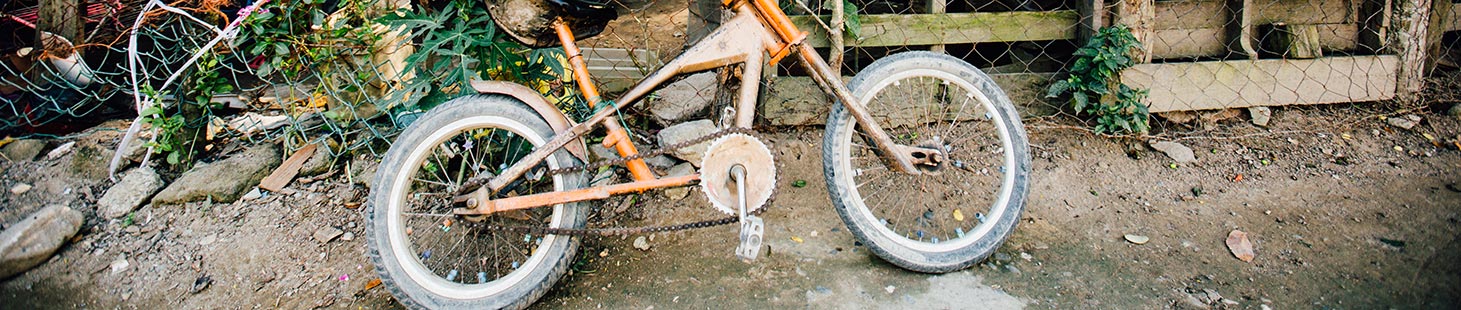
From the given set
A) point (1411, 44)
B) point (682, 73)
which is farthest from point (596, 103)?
point (1411, 44)

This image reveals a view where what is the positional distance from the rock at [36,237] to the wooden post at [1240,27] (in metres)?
5.27

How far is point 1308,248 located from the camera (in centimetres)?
318

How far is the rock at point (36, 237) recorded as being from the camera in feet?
10.3

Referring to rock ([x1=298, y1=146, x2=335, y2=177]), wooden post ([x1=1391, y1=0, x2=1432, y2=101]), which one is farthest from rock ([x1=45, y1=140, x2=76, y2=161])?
wooden post ([x1=1391, y1=0, x2=1432, y2=101])

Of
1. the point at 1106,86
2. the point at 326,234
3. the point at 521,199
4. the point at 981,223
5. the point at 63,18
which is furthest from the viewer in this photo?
the point at 63,18

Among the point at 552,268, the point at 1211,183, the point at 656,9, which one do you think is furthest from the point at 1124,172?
the point at 656,9

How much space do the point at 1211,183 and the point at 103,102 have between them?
5407 millimetres

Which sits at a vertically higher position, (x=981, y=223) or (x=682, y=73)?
(x=682, y=73)

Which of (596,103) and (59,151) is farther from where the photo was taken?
(59,151)

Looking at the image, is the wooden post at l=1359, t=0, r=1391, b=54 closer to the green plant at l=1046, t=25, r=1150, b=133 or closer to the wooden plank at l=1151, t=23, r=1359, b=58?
the wooden plank at l=1151, t=23, r=1359, b=58

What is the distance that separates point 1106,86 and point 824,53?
1315 mm

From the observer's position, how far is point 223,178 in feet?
12.1

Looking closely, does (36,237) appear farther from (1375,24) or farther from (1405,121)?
(1405,121)

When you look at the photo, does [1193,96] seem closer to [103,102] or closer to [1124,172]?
[1124,172]
